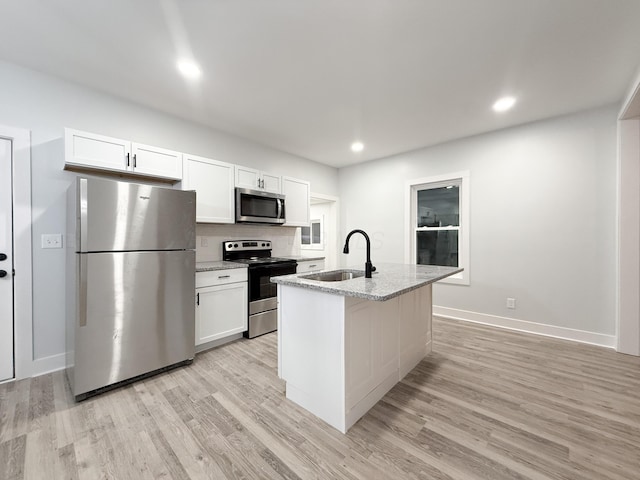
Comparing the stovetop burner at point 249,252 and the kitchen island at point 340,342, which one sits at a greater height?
the stovetop burner at point 249,252

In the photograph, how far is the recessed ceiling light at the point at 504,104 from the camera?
276 centimetres


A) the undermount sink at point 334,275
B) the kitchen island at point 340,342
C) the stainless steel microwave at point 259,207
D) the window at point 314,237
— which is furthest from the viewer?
the window at point 314,237

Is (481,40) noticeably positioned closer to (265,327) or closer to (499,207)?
(499,207)

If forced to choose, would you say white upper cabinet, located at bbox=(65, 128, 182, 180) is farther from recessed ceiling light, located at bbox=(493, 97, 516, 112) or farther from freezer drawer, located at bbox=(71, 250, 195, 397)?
recessed ceiling light, located at bbox=(493, 97, 516, 112)

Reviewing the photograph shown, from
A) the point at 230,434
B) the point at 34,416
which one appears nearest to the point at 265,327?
the point at 230,434

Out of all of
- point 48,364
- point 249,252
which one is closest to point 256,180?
point 249,252

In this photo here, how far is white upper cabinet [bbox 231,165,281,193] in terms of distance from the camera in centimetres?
345

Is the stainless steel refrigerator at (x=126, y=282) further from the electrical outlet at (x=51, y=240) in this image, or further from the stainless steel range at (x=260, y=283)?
the stainless steel range at (x=260, y=283)

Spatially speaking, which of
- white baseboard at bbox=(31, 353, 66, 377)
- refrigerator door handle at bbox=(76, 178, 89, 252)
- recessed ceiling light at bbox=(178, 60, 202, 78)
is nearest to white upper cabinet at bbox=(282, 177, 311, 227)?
recessed ceiling light at bbox=(178, 60, 202, 78)

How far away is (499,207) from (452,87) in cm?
179

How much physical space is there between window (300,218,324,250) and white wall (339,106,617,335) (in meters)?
2.40

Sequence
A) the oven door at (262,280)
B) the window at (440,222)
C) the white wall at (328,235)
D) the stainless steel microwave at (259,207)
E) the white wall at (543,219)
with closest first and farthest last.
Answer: the white wall at (543,219) → the oven door at (262,280) → the stainless steel microwave at (259,207) → the window at (440,222) → the white wall at (328,235)

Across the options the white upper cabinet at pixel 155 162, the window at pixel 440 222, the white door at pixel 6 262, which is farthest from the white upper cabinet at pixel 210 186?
the window at pixel 440 222

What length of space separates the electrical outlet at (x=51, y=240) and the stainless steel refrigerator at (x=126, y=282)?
0.21 metres
